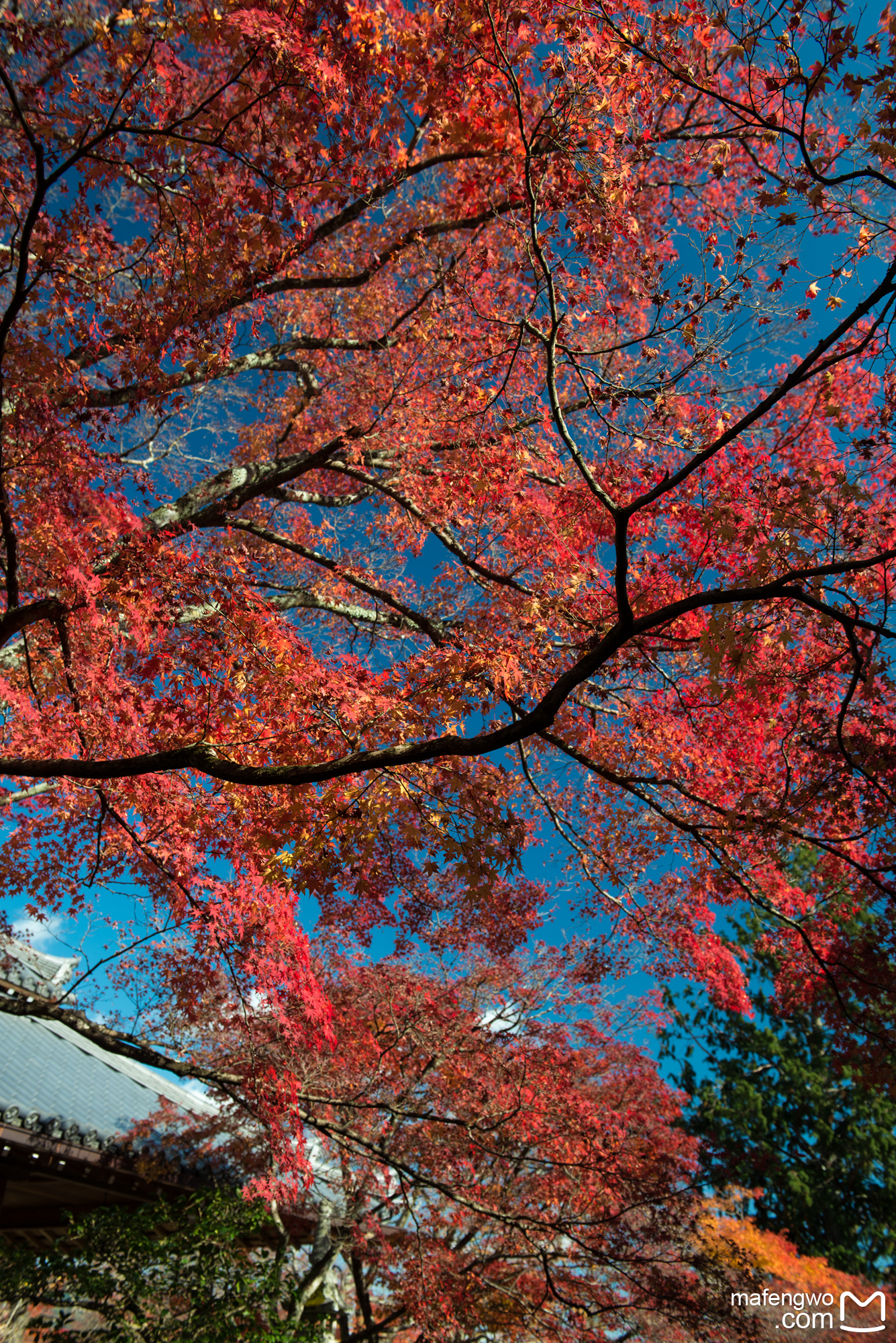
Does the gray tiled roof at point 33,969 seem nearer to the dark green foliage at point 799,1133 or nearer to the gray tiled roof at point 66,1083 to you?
the gray tiled roof at point 66,1083

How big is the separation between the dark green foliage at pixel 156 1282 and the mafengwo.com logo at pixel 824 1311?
7940mm

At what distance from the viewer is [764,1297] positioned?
11.9 metres

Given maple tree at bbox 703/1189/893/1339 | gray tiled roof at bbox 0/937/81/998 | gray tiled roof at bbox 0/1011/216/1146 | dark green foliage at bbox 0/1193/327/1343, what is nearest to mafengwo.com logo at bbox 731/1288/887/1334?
maple tree at bbox 703/1189/893/1339

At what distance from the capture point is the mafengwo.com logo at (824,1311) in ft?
38.9

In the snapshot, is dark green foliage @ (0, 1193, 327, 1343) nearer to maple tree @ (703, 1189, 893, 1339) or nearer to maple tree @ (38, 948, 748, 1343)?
maple tree @ (38, 948, 748, 1343)

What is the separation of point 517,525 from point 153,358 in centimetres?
360

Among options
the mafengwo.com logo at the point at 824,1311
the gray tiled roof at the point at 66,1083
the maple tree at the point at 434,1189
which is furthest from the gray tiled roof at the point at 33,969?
the mafengwo.com logo at the point at 824,1311

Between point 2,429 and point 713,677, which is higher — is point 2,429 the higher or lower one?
the higher one

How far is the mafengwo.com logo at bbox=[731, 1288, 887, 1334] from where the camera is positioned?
1184 centimetres

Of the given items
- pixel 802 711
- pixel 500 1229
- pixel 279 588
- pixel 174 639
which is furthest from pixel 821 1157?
pixel 174 639

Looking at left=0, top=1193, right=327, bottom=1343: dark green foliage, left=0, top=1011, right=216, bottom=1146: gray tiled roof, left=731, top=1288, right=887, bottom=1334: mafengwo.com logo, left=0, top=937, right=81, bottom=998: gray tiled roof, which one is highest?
left=731, top=1288, right=887, bottom=1334: mafengwo.com logo

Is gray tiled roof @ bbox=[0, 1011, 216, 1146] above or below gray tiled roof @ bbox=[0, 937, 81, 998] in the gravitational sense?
below

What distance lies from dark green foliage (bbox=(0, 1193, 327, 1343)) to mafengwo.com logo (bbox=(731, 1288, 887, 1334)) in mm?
7940

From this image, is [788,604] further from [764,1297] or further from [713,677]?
[764,1297]
